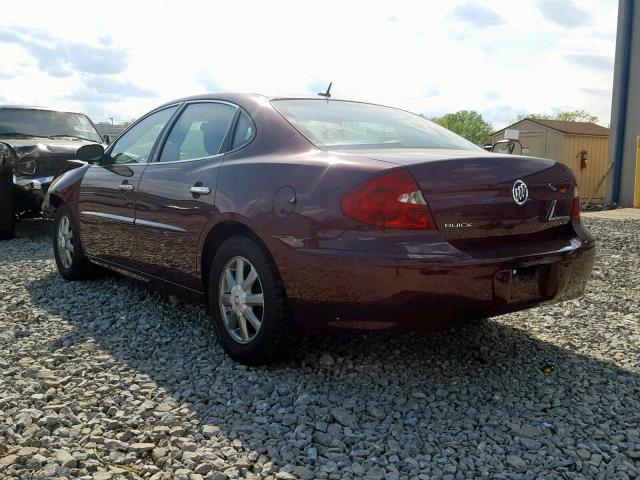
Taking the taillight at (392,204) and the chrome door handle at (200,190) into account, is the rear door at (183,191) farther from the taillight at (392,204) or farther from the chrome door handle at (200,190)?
the taillight at (392,204)

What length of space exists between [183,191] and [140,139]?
1178 millimetres

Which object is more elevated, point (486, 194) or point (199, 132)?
point (199, 132)

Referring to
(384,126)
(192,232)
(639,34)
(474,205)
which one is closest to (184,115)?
(192,232)

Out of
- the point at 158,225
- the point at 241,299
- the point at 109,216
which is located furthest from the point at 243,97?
the point at 109,216

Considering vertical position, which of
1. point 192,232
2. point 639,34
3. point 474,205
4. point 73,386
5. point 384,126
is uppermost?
point 639,34

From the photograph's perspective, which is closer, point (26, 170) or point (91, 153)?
point (91, 153)

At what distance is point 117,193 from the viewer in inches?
187

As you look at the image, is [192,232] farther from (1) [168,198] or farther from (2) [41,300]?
Result: (2) [41,300]

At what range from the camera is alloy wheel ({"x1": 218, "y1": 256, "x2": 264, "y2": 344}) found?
3.46 metres

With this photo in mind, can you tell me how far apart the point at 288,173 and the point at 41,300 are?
108 inches

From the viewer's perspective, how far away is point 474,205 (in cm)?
308

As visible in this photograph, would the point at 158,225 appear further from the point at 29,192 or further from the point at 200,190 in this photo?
the point at 29,192

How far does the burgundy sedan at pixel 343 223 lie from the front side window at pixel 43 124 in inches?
217

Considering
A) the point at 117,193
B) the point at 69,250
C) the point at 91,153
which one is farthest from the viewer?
the point at 69,250
